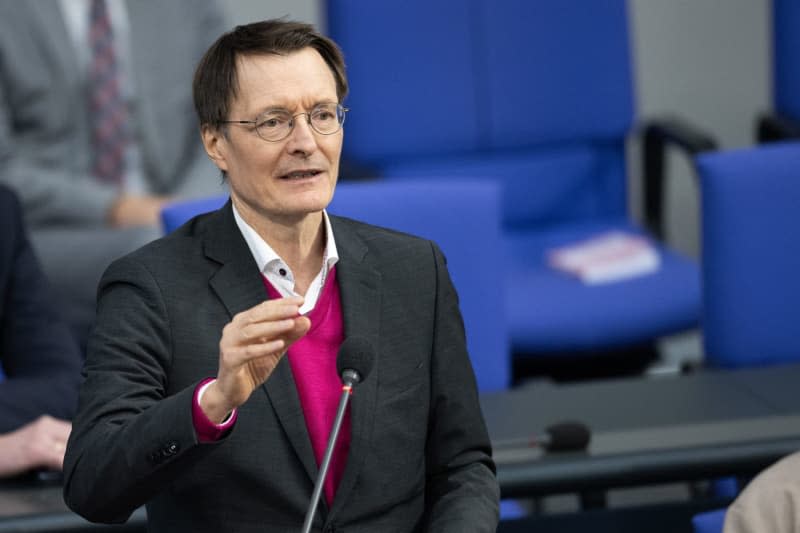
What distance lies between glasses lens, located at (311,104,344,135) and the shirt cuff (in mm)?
314

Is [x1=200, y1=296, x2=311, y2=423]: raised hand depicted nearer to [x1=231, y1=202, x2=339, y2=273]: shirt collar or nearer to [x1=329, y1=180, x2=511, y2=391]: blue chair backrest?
[x1=231, y1=202, x2=339, y2=273]: shirt collar

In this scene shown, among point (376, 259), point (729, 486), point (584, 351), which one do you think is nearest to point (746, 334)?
point (729, 486)

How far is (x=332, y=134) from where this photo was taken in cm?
143

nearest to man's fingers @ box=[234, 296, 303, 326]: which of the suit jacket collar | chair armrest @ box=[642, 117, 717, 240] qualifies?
the suit jacket collar

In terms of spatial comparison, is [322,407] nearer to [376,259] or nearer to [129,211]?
[376,259]

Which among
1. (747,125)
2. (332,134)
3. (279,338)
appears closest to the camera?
(279,338)

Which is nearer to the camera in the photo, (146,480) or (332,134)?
(146,480)

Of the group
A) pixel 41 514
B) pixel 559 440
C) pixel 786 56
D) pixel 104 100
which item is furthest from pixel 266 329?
pixel 786 56

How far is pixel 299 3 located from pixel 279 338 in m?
2.87

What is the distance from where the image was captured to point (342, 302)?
4.88 feet

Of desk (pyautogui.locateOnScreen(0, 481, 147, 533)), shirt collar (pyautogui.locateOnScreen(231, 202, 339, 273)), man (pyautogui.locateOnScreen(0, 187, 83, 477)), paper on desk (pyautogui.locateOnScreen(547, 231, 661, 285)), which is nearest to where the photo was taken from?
shirt collar (pyautogui.locateOnScreen(231, 202, 339, 273))

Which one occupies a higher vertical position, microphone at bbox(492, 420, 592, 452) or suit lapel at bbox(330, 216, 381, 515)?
suit lapel at bbox(330, 216, 381, 515)

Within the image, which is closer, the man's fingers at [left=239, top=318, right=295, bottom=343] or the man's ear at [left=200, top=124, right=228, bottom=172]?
the man's fingers at [left=239, top=318, right=295, bottom=343]

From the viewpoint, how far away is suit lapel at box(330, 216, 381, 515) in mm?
1428
